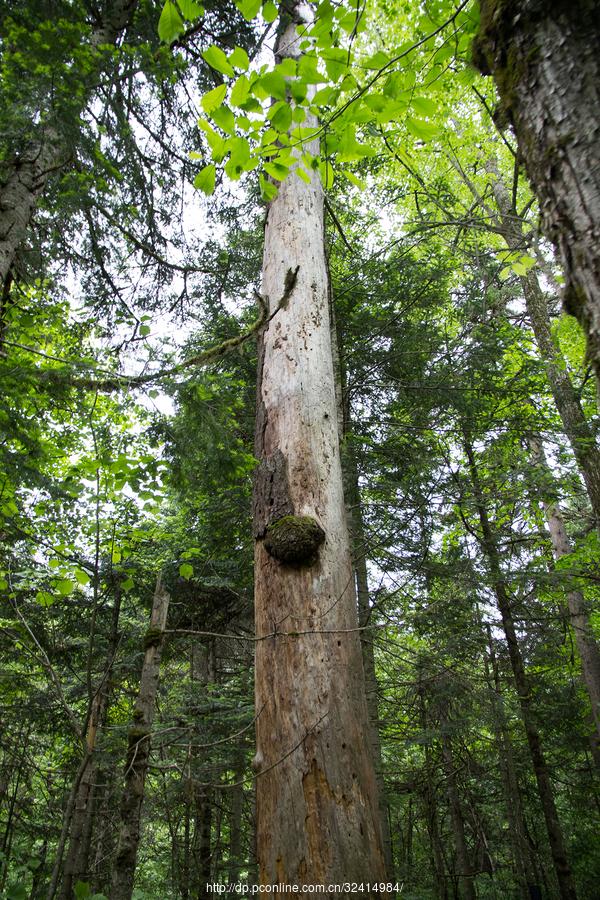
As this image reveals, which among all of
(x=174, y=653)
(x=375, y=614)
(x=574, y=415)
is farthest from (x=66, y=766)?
(x=574, y=415)

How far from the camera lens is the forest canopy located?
1.83 meters

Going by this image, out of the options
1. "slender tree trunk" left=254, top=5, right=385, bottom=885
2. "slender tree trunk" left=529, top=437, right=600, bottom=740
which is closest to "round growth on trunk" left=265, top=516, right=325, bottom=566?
"slender tree trunk" left=254, top=5, right=385, bottom=885

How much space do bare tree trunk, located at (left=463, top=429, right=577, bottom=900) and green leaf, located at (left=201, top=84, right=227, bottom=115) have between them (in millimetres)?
5986

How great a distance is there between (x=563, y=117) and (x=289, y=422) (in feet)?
6.30

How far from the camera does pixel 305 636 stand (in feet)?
7.15

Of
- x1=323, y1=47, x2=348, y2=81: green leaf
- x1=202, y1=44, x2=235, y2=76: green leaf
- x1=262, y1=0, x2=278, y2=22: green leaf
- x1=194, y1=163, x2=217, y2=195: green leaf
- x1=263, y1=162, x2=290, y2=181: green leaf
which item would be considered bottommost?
x1=194, y1=163, x2=217, y2=195: green leaf

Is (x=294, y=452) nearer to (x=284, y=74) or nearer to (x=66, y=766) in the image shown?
(x=284, y=74)

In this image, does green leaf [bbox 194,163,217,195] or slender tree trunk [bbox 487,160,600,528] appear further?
slender tree trunk [bbox 487,160,600,528]

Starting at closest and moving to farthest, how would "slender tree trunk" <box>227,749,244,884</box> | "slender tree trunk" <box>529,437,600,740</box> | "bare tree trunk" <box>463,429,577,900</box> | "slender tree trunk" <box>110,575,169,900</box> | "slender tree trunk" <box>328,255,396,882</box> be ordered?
"slender tree trunk" <box>110,575,169,900</box> → "slender tree trunk" <box>328,255,396,882</box> → "bare tree trunk" <box>463,429,577,900</box> → "slender tree trunk" <box>227,749,244,884</box> → "slender tree trunk" <box>529,437,600,740</box>

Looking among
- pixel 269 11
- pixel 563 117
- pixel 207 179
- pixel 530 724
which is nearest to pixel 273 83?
pixel 269 11

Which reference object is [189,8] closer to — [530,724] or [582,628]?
[530,724]

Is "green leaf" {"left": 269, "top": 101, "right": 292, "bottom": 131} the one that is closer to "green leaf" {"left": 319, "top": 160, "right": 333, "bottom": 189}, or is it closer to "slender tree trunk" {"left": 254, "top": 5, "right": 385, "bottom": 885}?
"green leaf" {"left": 319, "top": 160, "right": 333, "bottom": 189}

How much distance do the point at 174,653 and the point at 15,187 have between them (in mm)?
7760

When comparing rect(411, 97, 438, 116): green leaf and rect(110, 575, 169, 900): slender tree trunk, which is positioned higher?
rect(411, 97, 438, 116): green leaf
